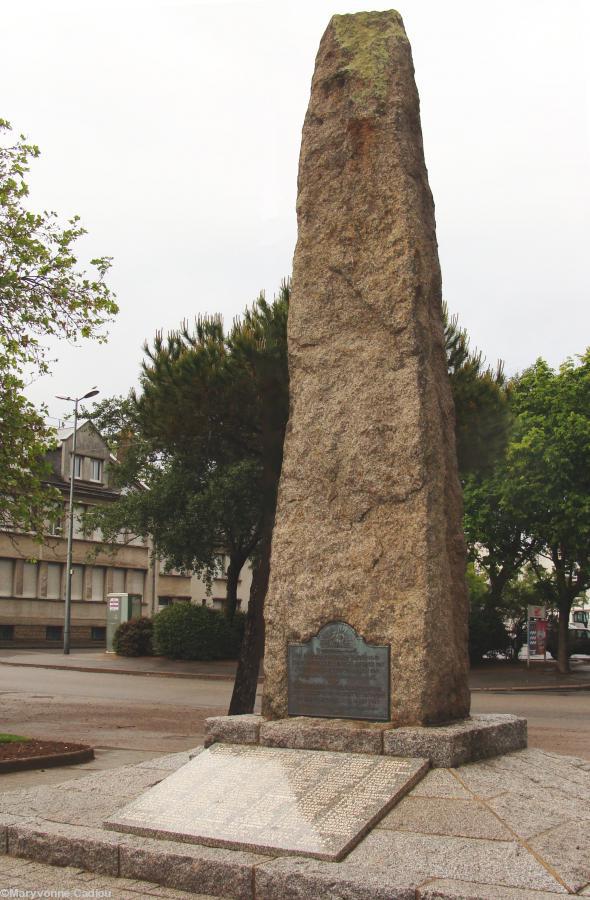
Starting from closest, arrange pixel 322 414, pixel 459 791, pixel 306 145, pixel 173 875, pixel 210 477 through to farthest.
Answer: pixel 173 875 < pixel 459 791 < pixel 322 414 < pixel 306 145 < pixel 210 477

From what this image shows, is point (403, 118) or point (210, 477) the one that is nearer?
point (403, 118)

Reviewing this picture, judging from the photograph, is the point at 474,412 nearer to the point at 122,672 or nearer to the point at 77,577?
the point at 122,672

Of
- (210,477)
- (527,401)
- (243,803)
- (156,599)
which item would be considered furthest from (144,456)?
(243,803)

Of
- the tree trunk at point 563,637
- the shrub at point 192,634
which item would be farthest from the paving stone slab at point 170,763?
the tree trunk at point 563,637

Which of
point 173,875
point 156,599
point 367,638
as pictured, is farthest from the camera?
point 156,599

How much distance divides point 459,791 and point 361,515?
6.81 ft

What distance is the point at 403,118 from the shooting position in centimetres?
730

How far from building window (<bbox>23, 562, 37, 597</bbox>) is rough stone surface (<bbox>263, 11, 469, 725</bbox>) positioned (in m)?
37.2

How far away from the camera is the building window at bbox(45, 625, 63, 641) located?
4256cm

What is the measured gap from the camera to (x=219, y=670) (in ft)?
89.4

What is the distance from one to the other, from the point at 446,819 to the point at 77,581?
4126 centimetres

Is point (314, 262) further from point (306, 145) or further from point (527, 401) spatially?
point (527, 401)

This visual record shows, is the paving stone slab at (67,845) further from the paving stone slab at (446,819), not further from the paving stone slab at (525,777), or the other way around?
the paving stone slab at (525,777)

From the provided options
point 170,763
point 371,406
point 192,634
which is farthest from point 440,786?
point 192,634
